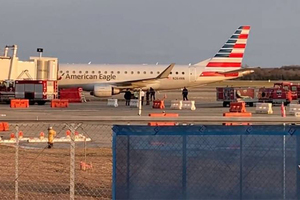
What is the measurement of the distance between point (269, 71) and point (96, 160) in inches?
5685

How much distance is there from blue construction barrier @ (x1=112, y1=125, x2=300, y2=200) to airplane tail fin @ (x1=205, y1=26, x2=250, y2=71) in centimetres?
5196

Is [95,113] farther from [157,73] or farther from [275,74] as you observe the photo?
[275,74]

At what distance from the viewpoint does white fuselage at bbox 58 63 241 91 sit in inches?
2226

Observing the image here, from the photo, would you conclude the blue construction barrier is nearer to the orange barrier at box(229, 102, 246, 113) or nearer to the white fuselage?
the orange barrier at box(229, 102, 246, 113)

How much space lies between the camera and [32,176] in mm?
14555

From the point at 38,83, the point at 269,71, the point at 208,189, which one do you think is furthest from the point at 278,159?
the point at 269,71

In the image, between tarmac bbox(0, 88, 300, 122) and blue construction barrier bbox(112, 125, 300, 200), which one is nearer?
blue construction barrier bbox(112, 125, 300, 200)

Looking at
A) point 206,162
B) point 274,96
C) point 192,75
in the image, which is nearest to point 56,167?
point 206,162

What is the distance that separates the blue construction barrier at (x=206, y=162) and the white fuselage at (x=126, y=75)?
48017 mm

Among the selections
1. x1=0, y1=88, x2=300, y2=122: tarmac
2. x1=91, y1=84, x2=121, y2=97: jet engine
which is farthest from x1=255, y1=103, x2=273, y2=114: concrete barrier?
x1=91, y1=84, x2=121, y2=97: jet engine

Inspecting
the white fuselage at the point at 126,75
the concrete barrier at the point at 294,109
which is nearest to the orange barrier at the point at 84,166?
the concrete barrier at the point at 294,109

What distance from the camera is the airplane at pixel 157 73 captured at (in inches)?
2223

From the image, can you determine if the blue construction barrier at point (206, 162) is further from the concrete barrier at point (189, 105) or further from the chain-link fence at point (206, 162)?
the concrete barrier at point (189, 105)

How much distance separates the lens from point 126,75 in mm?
57938
